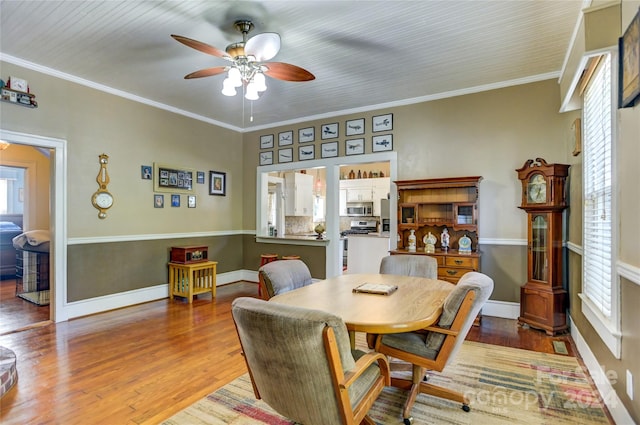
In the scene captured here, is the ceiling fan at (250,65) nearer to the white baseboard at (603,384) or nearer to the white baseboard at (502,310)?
the white baseboard at (603,384)

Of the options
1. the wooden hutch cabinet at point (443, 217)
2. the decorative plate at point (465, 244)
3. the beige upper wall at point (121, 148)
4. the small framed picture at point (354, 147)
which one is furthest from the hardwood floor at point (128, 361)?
the small framed picture at point (354, 147)

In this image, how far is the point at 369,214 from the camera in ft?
27.1

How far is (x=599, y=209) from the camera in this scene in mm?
2430

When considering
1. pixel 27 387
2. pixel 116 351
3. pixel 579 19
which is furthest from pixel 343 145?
pixel 27 387

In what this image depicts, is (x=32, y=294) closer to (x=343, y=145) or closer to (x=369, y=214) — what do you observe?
(x=343, y=145)

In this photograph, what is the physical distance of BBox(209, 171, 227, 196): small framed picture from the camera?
5.48m

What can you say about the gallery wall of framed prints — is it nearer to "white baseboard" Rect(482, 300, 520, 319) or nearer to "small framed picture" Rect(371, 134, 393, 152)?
"small framed picture" Rect(371, 134, 393, 152)

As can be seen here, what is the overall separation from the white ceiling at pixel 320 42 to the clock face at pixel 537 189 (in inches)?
45.1

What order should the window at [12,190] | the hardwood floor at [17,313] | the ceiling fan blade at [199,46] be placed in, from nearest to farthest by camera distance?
1. the ceiling fan blade at [199,46]
2. the hardwood floor at [17,313]
3. the window at [12,190]

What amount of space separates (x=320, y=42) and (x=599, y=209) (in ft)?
8.37

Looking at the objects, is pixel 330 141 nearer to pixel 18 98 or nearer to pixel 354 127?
pixel 354 127

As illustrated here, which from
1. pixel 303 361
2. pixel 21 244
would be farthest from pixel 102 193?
pixel 303 361

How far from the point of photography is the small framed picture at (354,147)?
15.9 ft

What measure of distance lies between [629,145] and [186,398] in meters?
2.99
